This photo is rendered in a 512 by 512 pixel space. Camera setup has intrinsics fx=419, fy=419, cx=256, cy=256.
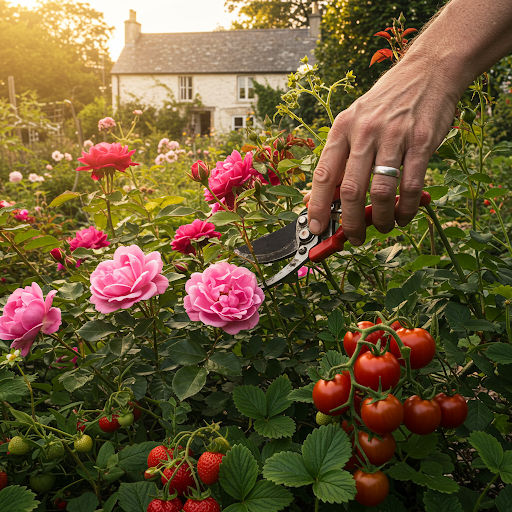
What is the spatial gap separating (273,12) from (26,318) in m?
35.0

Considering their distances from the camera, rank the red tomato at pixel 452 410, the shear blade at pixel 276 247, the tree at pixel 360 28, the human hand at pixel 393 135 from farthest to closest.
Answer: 1. the tree at pixel 360 28
2. the shear blade at pixel 276 247
3. the human hand at pixel 393 135
4. the red tomato at pixel 452 410

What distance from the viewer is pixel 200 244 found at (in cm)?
134

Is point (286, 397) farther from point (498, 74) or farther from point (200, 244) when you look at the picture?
point (498, 74)

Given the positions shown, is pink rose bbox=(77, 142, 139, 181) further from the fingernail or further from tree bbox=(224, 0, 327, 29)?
tree bbox=(224, 0, 327, 29)

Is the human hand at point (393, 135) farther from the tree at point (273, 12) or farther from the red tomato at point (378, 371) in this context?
the tree at point (273, 12)

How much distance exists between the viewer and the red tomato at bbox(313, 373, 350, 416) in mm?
722

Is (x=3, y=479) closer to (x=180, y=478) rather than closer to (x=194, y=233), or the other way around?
(x=180, y=478)

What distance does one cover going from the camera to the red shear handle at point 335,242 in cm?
103

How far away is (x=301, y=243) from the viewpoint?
114cm

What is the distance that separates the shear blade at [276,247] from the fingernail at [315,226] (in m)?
0.11

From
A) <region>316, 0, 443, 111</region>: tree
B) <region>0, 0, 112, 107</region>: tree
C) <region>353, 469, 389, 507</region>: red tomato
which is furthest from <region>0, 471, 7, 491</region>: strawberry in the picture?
<region>0, 0, 112, 107</region>: tree

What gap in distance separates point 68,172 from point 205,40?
25.0 meters

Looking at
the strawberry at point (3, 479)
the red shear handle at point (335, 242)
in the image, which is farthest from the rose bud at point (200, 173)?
the strawberry at point (3, 479)

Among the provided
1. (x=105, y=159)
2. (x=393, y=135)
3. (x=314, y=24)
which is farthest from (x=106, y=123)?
(x=314, y=24)
